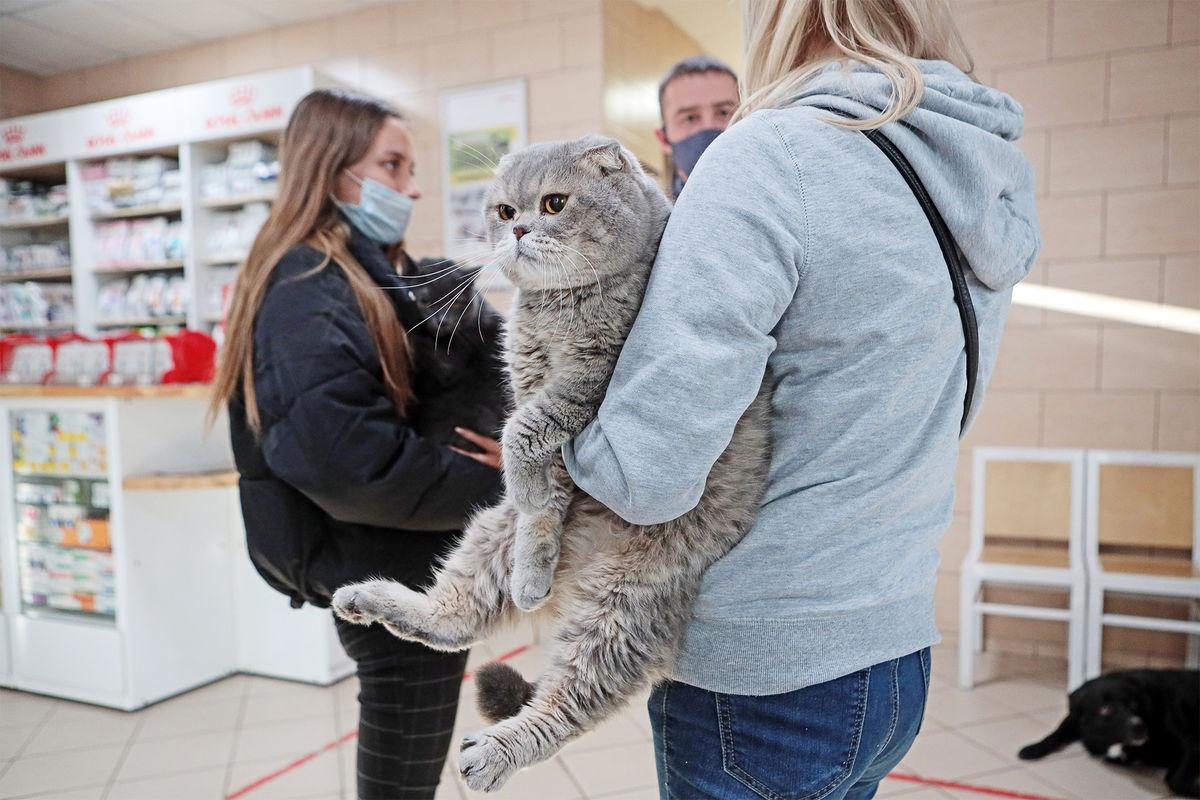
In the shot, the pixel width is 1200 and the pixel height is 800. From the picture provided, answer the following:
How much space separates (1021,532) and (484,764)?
10.8 ft

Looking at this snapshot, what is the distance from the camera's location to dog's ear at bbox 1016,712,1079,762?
8.19 feet

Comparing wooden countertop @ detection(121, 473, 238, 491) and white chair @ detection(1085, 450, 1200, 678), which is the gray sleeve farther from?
white chair @ detection(1085, 450, 1200, 678)

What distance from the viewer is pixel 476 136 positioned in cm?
423

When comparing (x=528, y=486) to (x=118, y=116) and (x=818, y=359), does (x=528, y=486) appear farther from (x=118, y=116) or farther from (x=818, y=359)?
(x=118, y=116)

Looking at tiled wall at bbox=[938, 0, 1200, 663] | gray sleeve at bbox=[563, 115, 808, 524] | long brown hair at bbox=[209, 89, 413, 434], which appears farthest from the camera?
tiled wall at bbox=[938, 0, 1200, 663]

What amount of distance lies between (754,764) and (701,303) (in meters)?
0.47

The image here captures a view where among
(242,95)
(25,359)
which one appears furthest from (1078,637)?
(242,95)

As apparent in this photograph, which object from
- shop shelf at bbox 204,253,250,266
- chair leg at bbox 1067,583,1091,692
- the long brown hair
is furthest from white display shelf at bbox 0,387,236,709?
chair leg at bbox 1067,583,1091,692

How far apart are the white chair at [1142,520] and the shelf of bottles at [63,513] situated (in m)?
3.86

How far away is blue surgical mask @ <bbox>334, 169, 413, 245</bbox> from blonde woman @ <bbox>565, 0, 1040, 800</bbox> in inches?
36.8

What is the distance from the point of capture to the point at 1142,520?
10.6 feet

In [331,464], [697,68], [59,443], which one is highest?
[697,68]

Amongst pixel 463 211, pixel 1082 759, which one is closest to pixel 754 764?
pixel 1082 759

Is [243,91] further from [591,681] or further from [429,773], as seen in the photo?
[591,681]
